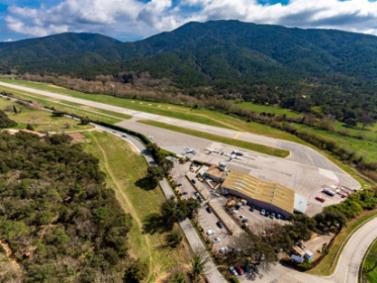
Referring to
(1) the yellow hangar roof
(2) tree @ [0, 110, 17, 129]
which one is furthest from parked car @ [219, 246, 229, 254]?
(2) tree @ [0, 110, 17, 129]

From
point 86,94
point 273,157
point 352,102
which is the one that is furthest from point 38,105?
point 352,102

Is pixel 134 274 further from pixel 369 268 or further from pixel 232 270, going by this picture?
pixel 369 268

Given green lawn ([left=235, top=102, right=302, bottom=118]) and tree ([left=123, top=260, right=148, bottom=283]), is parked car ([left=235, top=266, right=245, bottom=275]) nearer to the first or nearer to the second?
Answer: tree ([left=123, top=260, right=148, bottom=283])

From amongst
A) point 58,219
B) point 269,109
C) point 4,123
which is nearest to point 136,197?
point 58,219

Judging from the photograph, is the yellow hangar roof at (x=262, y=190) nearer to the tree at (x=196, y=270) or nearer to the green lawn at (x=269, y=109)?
the tree at (x=196, y=270)

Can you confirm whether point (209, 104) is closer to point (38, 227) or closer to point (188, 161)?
point (188, 161)

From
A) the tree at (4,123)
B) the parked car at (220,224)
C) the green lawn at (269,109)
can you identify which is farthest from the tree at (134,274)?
the green lawn at (269,109)
